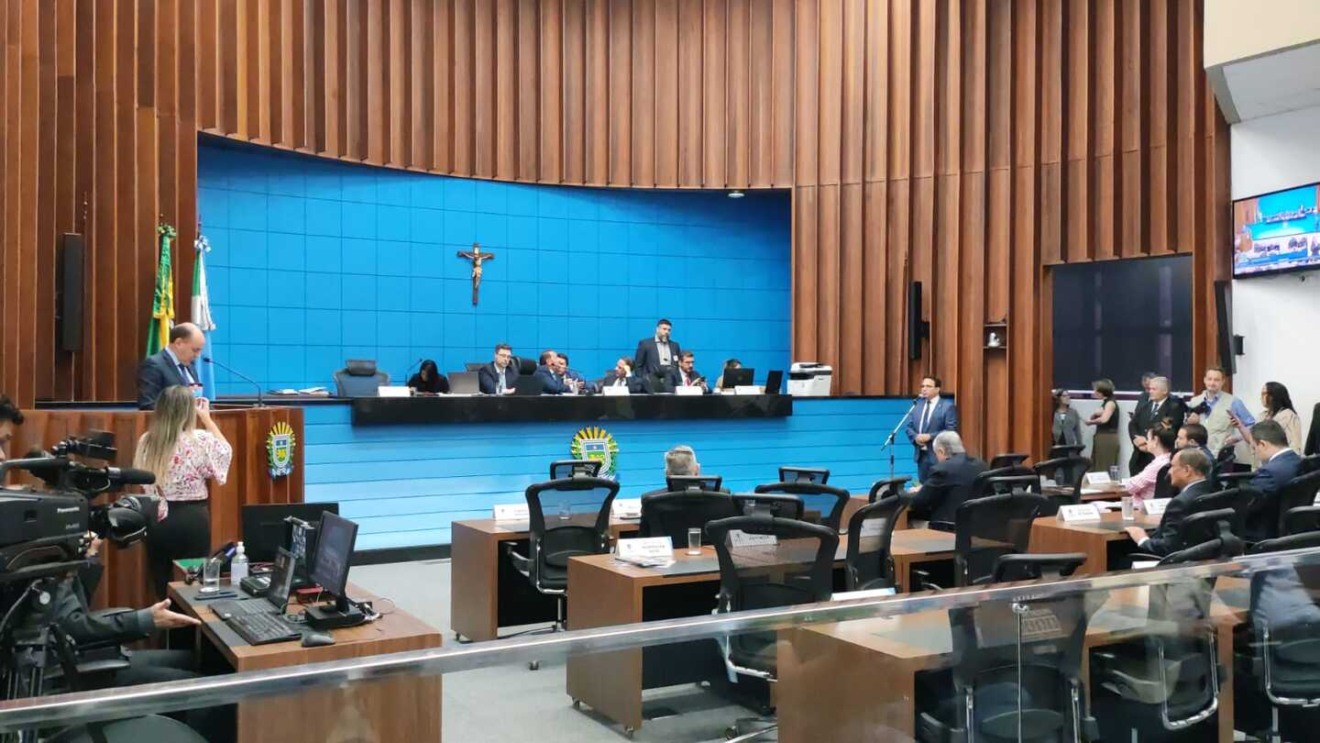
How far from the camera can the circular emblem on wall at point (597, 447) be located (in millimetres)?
8773

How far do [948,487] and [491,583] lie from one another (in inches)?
102

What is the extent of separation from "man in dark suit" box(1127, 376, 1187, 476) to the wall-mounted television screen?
1.19m

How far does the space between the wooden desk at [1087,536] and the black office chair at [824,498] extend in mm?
1068

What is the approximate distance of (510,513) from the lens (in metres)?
5.81

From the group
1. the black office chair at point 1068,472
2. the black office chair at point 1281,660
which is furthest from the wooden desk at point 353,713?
the black office chair at point 1068,472

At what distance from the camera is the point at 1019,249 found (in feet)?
35.9

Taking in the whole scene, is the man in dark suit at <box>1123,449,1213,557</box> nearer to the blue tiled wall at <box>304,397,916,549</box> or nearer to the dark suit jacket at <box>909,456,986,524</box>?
the dark suit jacket at <box>909,456,986,524</box>

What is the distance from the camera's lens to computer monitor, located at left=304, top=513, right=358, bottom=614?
3281 millimetres

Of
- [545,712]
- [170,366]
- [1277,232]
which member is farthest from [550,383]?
[1277,232]

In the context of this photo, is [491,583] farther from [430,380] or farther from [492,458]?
[430,380]

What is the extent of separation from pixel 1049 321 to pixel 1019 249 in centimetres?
79

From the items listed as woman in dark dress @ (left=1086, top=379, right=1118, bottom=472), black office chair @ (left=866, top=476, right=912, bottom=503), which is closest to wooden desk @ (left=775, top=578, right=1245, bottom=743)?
black office chair @ (left=866, top=476, right=912, bottom=503)

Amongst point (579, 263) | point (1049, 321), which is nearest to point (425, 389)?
point (579, 263)

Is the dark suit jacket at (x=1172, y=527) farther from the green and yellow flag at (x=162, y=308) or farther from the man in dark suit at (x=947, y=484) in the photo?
the green and yellow flag at (x=162, y=308)
